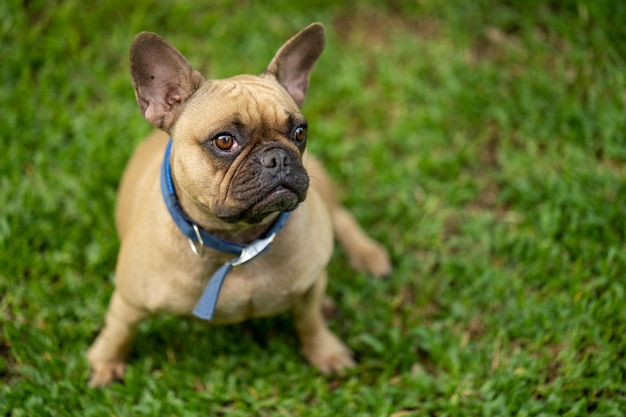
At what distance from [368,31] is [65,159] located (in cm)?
Answer: 265

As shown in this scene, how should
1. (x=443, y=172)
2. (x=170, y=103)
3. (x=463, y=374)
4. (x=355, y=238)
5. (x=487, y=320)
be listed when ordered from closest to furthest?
(x=170, y=103) < (x=463, y=374) < (x=487, y=320) < (x=355, y=238) < (x=443, y=172)

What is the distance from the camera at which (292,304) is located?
11.5ft

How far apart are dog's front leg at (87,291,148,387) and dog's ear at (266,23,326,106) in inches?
52.9

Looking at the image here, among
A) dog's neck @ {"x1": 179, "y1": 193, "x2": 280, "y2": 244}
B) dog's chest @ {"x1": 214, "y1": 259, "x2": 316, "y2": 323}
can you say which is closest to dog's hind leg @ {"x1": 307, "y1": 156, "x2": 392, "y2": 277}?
dog's chest @ {"x1": 214, "y1": 259, "x2": 316, "y2": 323}

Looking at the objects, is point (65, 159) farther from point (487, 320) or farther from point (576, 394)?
point (576, 394)

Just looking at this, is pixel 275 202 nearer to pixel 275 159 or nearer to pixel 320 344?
pixel 275 159

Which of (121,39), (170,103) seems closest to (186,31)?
(121,39)

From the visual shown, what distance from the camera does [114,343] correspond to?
3658mm

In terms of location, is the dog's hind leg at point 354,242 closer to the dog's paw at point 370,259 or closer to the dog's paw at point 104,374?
the dog's paw at point 370,259

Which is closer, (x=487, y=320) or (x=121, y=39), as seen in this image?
(x=487, y=320)

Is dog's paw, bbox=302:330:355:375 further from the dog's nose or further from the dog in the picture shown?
the dog's nose

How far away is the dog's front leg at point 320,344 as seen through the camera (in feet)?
12.3

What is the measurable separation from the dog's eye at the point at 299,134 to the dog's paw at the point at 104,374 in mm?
1712

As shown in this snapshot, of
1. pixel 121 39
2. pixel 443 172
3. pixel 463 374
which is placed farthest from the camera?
pixel 121 39
